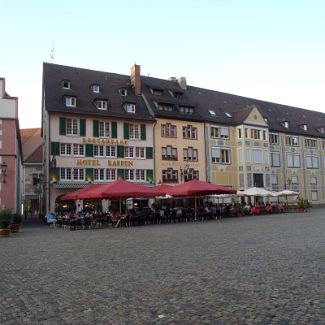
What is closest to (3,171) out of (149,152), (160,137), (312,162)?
(149,152)

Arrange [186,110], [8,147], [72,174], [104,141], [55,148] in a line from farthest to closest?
[186,110] < [104,141] < [72,174] < [55,148] < [8,147]

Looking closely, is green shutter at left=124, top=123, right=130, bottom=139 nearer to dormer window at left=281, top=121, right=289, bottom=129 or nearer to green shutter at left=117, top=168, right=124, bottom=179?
green shutter at left=117, top=168, right=124, bottom=179

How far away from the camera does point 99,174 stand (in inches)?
1614

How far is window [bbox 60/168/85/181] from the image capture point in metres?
39.0

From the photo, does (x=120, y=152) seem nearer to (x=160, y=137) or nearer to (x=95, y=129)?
(x=95, y=129)

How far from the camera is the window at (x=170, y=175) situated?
44812 mm

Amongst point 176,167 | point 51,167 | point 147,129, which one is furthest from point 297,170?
point 51,167

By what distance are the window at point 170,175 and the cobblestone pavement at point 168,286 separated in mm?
30821

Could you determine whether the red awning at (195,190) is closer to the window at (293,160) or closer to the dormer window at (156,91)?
the dormer window at (156,91)

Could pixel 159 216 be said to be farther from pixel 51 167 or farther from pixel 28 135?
pixel 28 135

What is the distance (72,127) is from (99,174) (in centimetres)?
492

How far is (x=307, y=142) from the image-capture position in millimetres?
59656

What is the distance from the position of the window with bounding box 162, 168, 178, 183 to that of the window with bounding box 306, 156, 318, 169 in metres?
22.4

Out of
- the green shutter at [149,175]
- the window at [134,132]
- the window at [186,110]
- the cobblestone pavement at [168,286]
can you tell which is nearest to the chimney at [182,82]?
the window at [186,110]
